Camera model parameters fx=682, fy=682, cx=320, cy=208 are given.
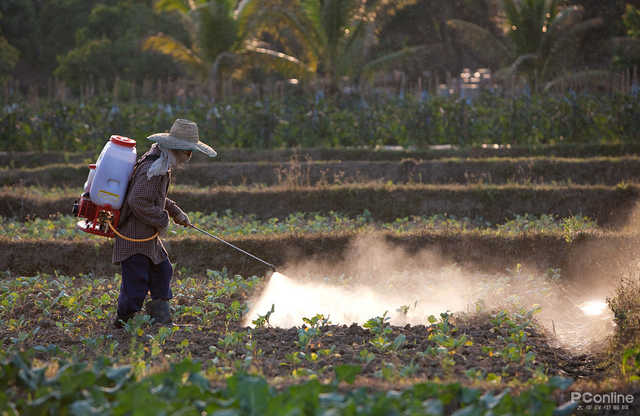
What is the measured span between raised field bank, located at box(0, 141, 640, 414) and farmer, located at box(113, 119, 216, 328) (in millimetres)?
259

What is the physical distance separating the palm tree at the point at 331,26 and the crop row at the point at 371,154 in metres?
6.24

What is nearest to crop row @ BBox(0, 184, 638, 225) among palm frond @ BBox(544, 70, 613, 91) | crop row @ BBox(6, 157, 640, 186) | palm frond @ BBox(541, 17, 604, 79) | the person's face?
crop row @ BBox(6, 157, 640, 186)

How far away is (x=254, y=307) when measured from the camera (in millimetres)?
6594

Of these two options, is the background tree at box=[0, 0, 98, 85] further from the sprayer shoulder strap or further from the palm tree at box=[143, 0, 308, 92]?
the sprayer shoulder strap

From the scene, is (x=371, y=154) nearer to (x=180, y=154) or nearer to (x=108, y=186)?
(x=180, y=154)

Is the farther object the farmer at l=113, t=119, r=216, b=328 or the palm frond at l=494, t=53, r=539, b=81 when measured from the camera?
the palm frond at l=494, t=53, r=539, b=81

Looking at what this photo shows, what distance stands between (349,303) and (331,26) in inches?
653

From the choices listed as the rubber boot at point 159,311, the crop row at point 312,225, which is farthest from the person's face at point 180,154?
the crop row at point 312,225

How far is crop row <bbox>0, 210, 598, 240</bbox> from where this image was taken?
9.45 metres

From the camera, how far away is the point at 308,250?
9.15 m

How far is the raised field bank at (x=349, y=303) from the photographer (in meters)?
3.68

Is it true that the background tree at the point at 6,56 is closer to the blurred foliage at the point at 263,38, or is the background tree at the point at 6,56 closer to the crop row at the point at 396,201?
the blurred foliage at the point at 263,38

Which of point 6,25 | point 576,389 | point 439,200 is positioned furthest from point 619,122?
point 6,25

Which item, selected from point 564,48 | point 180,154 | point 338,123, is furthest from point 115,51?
point 180,154
